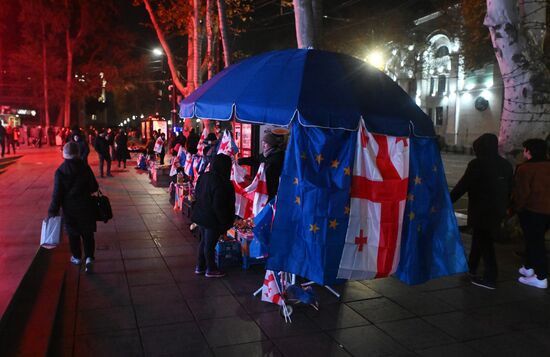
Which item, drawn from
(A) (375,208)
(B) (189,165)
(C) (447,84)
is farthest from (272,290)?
(C) (447,84)

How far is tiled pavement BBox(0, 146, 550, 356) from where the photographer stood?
13.0 ft

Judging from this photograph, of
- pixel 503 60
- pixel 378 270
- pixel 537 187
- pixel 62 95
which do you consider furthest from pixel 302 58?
pixel 62 95

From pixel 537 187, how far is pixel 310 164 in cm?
324

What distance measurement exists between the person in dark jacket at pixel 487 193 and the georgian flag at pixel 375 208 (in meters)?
1.51

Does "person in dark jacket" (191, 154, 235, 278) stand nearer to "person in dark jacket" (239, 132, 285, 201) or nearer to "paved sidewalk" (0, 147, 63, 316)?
"person in dark jacket" (239, 132, 285, 201)

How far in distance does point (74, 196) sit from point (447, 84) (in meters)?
42.3

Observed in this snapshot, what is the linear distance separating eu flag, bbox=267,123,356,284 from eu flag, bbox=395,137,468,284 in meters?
0.82

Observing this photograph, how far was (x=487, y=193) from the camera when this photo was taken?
554cm

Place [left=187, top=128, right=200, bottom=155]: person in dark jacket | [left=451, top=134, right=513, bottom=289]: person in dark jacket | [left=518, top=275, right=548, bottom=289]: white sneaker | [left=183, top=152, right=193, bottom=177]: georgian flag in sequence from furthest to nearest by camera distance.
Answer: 1. [left=187, top=128, right=200, bottom=155]: person in dark jacket
2. [left=183, top=152, right=193, bottom=177]: georgian flag
3. [left=518, top=275, right=548, bottom=289]: white sneaker
4. [left=451, top=134, right=513, bottom=289]: person in dark jacket

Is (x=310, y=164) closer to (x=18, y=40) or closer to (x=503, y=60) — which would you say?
(x=503, y=60)

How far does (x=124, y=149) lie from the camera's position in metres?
18.8

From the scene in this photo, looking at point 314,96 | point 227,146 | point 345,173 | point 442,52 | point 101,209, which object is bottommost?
point 101,209

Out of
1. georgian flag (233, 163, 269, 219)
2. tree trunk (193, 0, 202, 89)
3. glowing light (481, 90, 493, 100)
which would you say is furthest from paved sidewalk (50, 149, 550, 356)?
glowing light (481, 90, 493, 100)

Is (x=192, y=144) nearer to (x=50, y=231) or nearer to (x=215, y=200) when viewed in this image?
(x=50, y=231)
